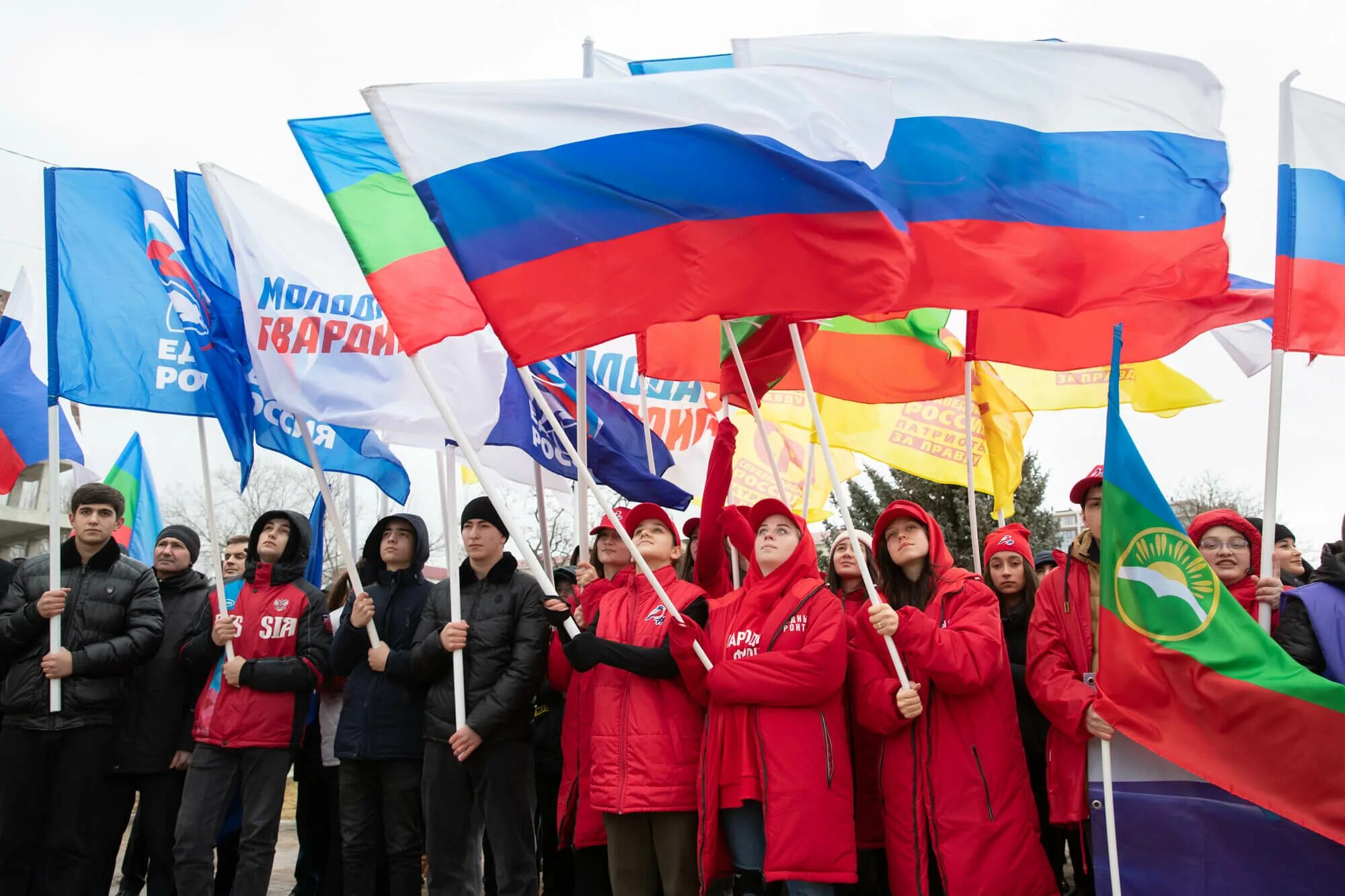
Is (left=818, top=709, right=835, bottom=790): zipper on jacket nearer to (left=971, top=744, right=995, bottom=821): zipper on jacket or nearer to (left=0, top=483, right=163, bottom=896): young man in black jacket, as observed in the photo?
(left=971, top=744, right=995, bottom=821): zipper on jacket

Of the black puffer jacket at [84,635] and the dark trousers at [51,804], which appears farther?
the black puffer jacket at [84,635]

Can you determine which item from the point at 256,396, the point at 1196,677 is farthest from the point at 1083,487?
the point at 256,396

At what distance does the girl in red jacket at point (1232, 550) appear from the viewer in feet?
16.1

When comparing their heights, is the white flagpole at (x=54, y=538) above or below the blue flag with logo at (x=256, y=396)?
below

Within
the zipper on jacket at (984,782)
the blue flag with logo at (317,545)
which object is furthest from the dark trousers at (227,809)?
the zipper on jacket at (984,782)

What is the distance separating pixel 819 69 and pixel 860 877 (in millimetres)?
4088

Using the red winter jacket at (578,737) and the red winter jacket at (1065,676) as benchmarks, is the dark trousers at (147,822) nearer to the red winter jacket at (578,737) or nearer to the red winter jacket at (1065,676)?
the red winter jacket at (578,737)

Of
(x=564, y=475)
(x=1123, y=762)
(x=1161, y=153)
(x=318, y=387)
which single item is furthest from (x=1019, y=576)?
(x=318, y=387)

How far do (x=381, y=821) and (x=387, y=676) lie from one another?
32.0 inches

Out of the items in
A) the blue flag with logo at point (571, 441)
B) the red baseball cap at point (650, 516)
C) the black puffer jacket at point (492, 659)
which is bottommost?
the black puffer jacket at point (492, 659)

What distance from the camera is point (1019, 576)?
238 inches

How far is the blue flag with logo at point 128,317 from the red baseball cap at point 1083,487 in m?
4.58

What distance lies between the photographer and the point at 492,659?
18.6 feet

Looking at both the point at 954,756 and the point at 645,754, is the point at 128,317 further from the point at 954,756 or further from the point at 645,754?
the point at 954,756
